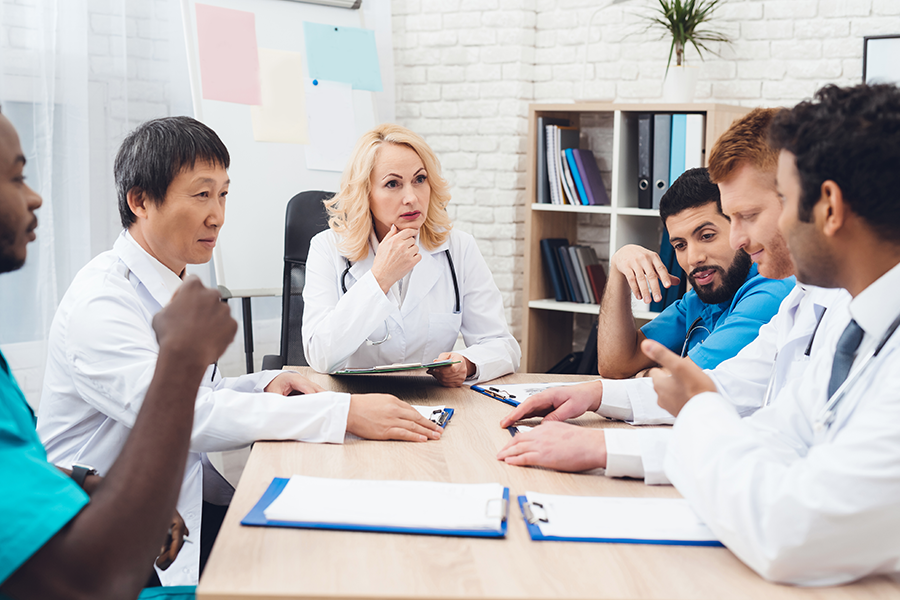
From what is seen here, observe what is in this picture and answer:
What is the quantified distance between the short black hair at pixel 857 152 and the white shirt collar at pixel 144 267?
3.74 ft

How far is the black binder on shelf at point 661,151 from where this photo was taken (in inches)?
123

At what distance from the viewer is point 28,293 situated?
99.3 inches

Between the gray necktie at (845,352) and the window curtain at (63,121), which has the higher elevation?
the window curtain at (63,121)

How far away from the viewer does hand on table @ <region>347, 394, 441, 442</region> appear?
139 centimetres

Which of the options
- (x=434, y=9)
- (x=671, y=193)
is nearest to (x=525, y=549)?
(x=671, y=193)

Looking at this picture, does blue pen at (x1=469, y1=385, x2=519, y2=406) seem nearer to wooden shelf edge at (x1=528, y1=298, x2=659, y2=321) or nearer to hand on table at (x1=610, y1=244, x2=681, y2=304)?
hand on table at (x1=610, y1=244, x2=681, y2=304)

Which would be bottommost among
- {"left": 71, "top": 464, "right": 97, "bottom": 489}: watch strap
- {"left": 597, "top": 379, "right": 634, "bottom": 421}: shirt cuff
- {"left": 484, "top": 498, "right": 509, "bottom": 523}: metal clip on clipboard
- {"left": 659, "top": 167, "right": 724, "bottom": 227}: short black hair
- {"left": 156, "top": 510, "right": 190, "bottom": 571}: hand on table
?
{"left": 156, "top": 510, "right": 190, "bottom": 571}: hand on table

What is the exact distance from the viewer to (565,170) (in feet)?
11.2

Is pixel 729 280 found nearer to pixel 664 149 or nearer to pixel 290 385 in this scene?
pixel 290 385

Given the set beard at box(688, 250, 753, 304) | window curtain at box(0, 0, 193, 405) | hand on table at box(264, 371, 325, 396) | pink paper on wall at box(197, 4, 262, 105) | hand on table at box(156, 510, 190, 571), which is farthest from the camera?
pink paper on wall at box(197, 4, 262, 105)

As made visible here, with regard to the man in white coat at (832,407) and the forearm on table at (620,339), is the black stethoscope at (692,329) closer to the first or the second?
the forearm on table at (620,339)

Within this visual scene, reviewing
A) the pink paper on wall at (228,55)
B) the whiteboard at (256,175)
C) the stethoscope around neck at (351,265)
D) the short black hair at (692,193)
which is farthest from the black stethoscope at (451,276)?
the pink paper on wall at (228,55)

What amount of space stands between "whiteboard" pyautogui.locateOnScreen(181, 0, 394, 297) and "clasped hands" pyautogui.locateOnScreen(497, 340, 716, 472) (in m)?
1.73

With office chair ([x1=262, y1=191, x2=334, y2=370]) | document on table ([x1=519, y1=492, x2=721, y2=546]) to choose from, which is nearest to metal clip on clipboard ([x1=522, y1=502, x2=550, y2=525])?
document on table ([x1=519, y1=492, x2=721, y2=546])
